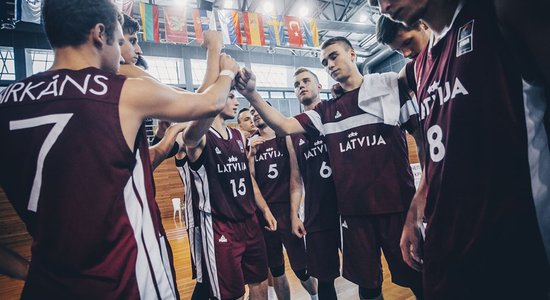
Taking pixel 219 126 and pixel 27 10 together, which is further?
pixel 27 10

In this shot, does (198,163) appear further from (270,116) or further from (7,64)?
(7,64)

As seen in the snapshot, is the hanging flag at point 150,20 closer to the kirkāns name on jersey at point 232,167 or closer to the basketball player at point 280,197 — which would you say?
the basketball player at point 280,197

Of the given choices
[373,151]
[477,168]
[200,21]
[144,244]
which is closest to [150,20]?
[200,21]

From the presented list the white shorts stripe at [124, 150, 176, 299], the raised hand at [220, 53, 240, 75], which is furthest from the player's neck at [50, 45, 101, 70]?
the raised hand at [220, 53, 240, 75]

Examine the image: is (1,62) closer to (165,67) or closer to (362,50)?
(165,67)

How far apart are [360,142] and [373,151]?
114 millimetres

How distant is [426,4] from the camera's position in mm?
974

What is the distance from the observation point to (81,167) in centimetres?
86

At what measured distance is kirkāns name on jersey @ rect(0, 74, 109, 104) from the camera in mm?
894

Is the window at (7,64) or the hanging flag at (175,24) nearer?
the hanging flag at (175,24)

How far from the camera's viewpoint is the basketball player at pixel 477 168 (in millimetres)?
740

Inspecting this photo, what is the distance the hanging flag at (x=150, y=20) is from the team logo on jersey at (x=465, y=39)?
9516 millimetres

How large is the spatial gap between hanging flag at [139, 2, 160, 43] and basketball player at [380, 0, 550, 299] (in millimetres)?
9421

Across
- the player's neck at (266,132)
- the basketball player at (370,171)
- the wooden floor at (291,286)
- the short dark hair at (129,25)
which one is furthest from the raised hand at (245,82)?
the wooden floor at (291,286)
